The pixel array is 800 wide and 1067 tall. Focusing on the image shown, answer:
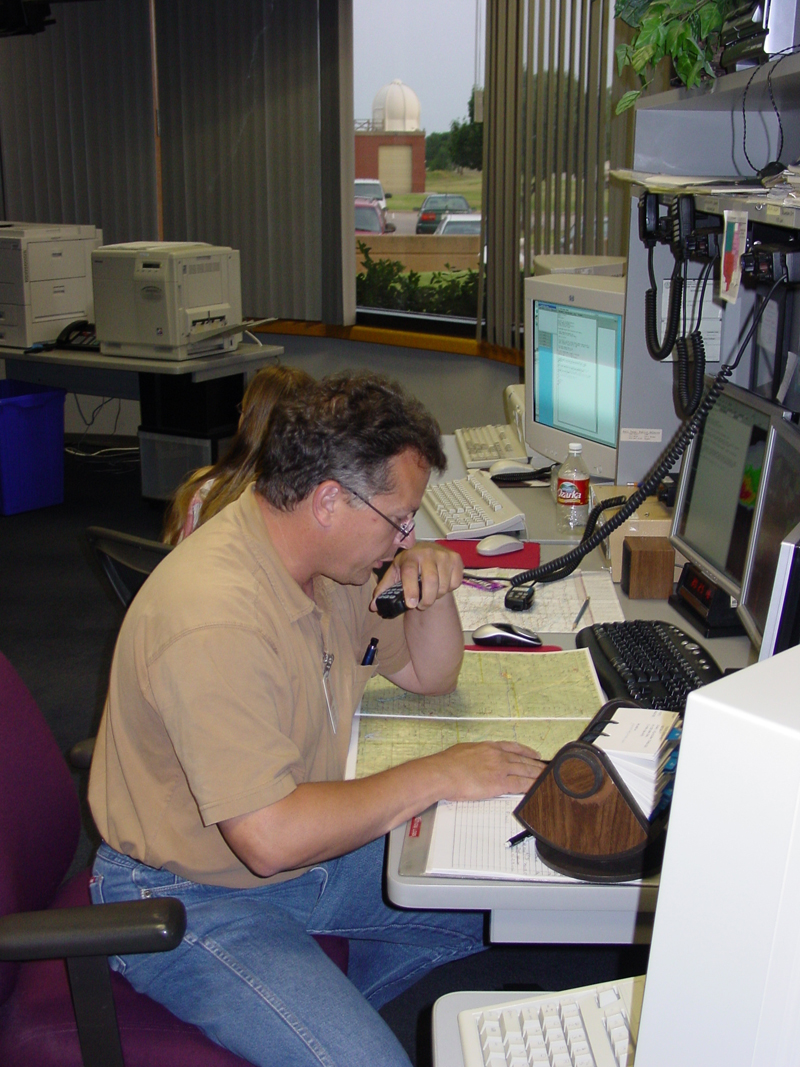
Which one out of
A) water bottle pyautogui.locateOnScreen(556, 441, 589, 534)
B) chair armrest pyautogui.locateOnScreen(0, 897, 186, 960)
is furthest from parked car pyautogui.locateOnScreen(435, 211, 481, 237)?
chair armrest pyautogui.locateOnScreen(0, 897, 186, 960)

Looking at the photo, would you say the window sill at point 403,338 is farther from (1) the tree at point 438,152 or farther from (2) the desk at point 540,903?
(2) the desk at point 540,903

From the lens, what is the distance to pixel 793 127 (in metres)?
1.97

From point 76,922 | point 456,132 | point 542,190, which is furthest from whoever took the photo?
point 456,132

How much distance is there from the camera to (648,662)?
4.88ft

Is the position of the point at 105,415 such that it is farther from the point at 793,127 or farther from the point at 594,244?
the point at 793,127

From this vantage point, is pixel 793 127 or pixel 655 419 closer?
pixel 793 127

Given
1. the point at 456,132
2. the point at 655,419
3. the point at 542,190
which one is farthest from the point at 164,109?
the point at 655,419

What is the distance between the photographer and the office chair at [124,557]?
6.12ft

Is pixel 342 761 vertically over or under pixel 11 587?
over

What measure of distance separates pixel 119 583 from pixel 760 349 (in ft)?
4.68

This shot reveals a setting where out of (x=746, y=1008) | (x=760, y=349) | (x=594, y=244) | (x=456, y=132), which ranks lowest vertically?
(x=746, y=1008)

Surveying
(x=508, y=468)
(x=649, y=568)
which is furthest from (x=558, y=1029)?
(x=508, y=468)

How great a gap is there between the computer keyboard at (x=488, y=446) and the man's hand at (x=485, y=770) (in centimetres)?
163

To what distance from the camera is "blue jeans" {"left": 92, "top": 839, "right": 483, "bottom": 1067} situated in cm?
108
